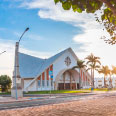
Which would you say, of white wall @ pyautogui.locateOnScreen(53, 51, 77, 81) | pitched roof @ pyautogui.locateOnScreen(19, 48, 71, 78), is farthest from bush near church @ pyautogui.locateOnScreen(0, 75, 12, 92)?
white wall @ pyautogui.locateOnScreen(53, 51, 77, 81)

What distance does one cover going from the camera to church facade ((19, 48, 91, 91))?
6131cm

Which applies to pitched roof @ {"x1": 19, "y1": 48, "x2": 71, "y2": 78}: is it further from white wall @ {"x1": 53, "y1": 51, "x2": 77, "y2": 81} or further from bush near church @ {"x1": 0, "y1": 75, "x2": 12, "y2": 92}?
bush near church @ {"x1": 0, "y1": 75, "x2": 12, "y2": 92}

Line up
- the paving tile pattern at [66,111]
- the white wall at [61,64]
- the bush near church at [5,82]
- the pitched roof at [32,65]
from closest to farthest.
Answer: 1. the paving tile pattern at [66,111]
2. the bush near church at [5,82]
3. the pitched roof at [32,65]
4. the white wall at [61,64]

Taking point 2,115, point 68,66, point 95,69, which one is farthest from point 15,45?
point 95,69

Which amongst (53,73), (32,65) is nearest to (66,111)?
(53,73)

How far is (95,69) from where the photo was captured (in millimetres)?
70938

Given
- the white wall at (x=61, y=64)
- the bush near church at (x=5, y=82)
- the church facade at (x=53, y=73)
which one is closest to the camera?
the church facade at (x=53, y=73)

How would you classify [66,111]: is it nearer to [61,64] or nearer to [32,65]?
[61,64]

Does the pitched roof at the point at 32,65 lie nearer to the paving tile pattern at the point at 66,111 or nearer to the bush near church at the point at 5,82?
the bush near church at the point at 5,82

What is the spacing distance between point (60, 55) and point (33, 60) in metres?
11.5

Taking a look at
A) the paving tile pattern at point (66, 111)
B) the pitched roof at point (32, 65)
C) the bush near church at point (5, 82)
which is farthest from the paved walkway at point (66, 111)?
the bush near church at point (5, 82)

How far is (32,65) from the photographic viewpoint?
69.5m

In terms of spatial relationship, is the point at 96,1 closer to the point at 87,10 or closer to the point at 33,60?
the point at 87,10

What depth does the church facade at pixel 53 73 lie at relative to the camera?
61.3 metres
